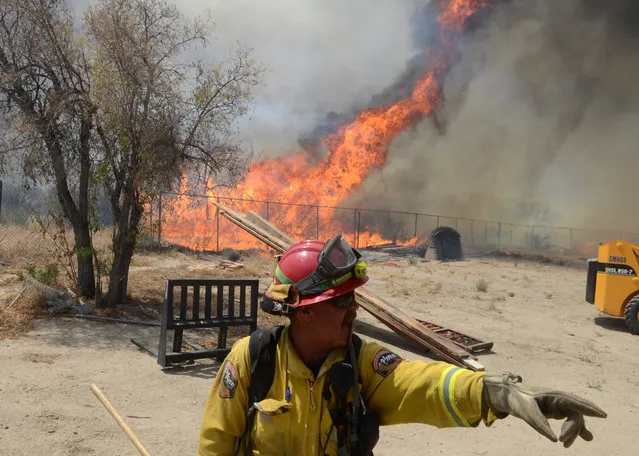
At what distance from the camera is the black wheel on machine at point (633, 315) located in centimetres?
980

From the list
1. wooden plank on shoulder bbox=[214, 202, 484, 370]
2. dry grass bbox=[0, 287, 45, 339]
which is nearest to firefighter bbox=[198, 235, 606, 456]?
wooden plank on shoulder bbox=[214, 202, 484, 370]

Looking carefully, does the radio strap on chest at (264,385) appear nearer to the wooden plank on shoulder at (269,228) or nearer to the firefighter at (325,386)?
the firefighter at (325,386)

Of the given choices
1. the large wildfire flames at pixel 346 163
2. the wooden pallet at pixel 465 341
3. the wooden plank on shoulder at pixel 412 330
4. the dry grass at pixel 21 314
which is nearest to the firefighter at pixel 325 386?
the wooden plank on shoulder at pixel 412 330

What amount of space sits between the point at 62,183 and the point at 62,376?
4.19 m

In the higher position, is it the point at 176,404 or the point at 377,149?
the point at 377,149

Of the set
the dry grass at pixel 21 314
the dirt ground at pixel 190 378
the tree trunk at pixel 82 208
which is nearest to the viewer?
the dirt ground at pixel 190 378

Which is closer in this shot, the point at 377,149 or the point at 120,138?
the point at 120,138

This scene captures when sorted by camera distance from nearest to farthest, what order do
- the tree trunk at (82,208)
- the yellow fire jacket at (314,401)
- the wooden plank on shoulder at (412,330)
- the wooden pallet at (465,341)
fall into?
1. the yellow fire jacket at (314,401)
2. the wooden plank on shoulder at (412,330)
3. the wooden pallet at (465,341)
4. the tree trunk at (82,208)

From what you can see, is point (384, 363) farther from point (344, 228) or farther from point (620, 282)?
point (344, 228)

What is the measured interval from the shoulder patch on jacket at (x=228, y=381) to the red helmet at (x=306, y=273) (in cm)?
34

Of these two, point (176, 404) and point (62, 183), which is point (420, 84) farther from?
point (176, 404)

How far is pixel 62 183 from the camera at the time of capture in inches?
330

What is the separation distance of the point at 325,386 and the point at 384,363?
9.5 inches

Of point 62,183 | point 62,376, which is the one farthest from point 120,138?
point 62,376
